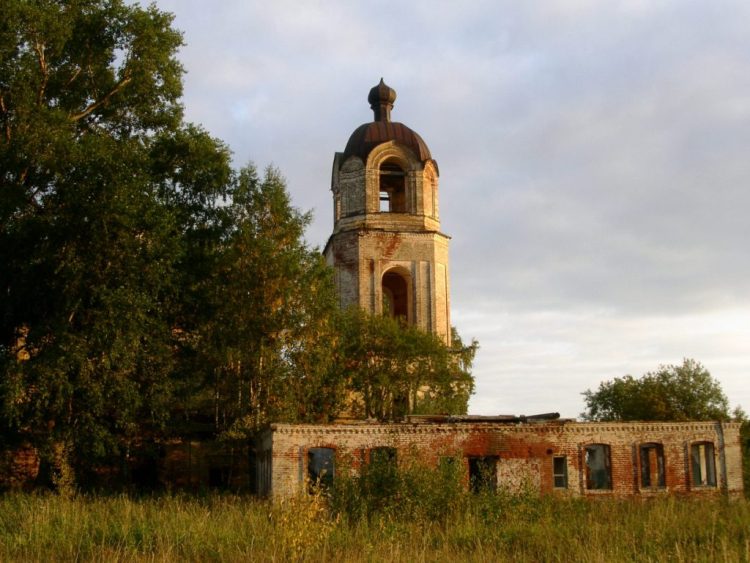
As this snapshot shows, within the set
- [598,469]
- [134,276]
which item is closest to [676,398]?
[598,469]

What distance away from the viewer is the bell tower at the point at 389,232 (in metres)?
30.7

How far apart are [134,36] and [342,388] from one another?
1100 centimetres

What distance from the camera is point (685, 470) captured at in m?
22.5

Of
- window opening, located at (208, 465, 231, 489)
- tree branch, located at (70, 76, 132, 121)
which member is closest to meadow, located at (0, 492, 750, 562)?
window opening, located at (208, 465, 231, 489)

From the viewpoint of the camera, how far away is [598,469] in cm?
2723

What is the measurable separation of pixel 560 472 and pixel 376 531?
901 centimetres

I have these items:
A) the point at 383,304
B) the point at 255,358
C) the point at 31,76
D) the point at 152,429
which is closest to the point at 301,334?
the point at 255,358

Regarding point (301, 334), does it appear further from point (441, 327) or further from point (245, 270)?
point (441, 327)

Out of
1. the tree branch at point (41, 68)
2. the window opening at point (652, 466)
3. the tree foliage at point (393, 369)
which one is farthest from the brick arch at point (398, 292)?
the tree branch at point (41, 68)

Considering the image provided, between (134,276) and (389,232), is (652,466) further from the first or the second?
(134,276)

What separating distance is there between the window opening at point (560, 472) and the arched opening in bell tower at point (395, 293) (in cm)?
1072

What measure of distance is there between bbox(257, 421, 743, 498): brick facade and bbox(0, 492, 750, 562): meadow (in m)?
2.14

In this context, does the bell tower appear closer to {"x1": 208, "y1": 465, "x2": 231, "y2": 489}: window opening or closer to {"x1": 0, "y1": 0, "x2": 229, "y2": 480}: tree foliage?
{"x1": 208, "y1": 465, "x2": 231, "y2": 489}: window opening

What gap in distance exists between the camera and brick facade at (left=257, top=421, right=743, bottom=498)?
20672 millimetres
